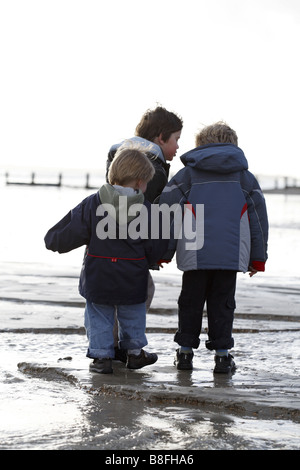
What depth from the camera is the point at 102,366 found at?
4.29 m

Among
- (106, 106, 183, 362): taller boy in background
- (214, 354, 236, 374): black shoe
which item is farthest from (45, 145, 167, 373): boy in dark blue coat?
(214, 354, 236, 374): black shoe

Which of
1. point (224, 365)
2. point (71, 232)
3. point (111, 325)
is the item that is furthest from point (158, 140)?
point (224, 365)

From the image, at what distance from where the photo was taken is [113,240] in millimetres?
4391

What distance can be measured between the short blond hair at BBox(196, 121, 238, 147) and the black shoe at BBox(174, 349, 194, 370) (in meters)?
1.29

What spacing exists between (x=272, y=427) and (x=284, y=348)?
1800 millimetres

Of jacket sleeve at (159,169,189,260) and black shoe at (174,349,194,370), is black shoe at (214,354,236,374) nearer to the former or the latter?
black shoe at (174,349,194,370)

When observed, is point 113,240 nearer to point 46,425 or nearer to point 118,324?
point 118,324

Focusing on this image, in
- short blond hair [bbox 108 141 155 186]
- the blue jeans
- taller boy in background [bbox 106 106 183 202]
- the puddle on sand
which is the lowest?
the puddle on sand

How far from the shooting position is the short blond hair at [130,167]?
4.41m

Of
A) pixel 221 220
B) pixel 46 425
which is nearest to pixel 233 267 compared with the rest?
pixel 221 220

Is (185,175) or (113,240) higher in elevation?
(185,175)

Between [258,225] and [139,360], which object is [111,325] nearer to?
[139,360]

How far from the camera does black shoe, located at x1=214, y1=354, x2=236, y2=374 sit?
4.33 meters

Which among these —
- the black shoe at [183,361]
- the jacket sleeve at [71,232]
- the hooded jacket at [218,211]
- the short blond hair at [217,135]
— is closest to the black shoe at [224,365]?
the black shoe at [183,361]
